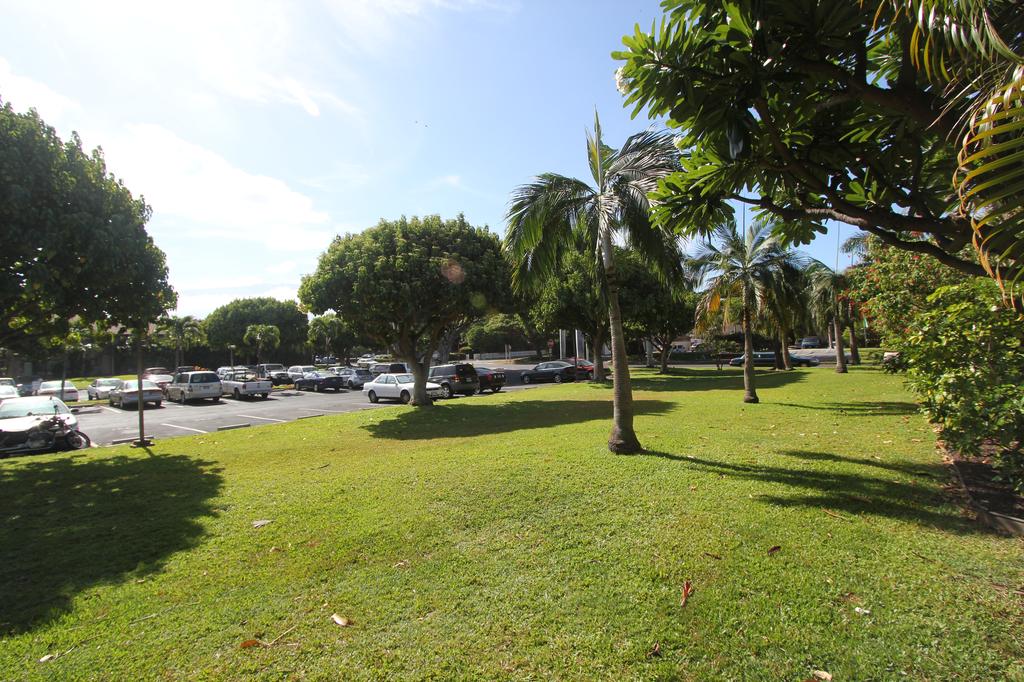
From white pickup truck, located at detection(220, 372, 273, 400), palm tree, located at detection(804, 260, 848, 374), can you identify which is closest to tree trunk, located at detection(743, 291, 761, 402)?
palm tree, located at detection(804, 260, 848, 374)

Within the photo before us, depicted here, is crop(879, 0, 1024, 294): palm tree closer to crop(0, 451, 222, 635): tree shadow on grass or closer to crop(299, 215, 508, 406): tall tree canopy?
crop(0, 451, 222, 635): tree shadow on grass

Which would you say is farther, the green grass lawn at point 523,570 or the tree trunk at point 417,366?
the tree trunk at point 417,366

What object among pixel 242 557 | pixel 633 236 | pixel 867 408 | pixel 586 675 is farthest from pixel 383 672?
pixel 867 408

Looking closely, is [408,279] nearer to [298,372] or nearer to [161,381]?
[298,372]

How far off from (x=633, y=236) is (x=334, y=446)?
761 centimetres

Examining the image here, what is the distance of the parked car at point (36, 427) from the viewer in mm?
11227

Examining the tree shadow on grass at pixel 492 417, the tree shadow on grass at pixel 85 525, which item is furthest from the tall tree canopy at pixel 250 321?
the tree shadow on grass at pixel 85 525

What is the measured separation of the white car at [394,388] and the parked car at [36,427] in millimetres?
11654

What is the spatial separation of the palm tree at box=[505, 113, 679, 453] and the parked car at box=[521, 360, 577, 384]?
2330 centimetres

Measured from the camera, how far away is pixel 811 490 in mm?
5867

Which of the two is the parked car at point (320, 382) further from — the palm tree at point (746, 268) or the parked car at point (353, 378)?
the palm tree at point (746, 268)

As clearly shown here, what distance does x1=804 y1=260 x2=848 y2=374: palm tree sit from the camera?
2517cm

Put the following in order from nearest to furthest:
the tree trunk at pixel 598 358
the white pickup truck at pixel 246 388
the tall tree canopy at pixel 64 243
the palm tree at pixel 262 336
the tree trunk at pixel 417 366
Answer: the tall tree canopy at pixel 64 243
the tree trunk at pixel 417 366
the tree trunk at pixel 598 358
the white pickup truck at pixel 246 388
the palm tree at pixel 262 336

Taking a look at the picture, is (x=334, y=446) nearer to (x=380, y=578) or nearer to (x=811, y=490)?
(x=380, y=578)
